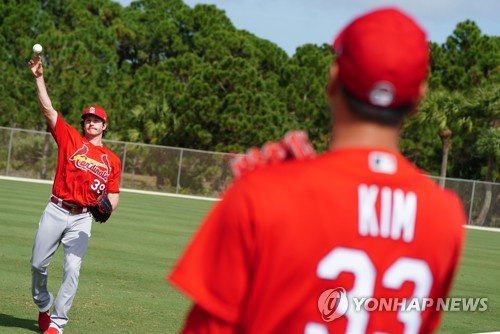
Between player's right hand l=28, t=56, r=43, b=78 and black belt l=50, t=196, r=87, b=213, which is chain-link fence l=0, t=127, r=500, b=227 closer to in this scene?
black belt l=50, t=196, r=87, b=213

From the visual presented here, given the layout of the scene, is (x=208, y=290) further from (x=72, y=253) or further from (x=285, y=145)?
(x=72, y=253)

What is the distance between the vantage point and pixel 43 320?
8.91 metres

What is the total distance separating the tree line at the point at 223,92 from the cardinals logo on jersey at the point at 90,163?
3465 centimetres

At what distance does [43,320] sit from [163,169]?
34.8 metres

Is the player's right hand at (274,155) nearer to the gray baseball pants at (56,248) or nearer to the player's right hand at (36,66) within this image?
the player's right hand at (36,66)

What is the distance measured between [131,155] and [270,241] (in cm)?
4136

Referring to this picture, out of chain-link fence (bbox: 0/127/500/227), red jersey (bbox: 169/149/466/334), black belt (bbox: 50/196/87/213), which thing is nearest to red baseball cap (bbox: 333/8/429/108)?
red jersey (bbox: 169/149/466/334)

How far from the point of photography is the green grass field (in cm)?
947

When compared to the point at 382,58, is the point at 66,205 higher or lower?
lower

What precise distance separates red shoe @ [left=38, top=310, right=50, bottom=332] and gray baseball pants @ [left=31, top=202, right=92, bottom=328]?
0.05m

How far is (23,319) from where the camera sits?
9.27 metres

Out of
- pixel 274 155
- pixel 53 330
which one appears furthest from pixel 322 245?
pixel 53 330

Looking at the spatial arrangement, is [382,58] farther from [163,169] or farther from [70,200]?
[163,169]

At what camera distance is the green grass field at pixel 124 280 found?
9.47 metres
